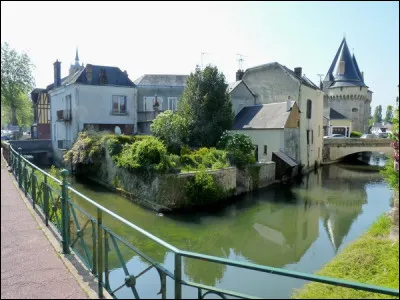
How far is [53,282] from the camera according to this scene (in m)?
3.54

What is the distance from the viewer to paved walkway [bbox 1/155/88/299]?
328 cm

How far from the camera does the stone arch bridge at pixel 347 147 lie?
106ft

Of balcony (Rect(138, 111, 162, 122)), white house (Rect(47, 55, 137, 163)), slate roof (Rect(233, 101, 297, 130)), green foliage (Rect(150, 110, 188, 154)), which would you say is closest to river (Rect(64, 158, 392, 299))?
green foliage (Rect(150, 110, 188, 154))

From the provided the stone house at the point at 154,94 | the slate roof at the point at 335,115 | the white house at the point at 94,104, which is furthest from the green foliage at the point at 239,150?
the slate roof at the point at 335,115

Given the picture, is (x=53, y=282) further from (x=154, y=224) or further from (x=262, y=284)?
(x=154, y=224)

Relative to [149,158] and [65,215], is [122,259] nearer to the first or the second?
[65,215]

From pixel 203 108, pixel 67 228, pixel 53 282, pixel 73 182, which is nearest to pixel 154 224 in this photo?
pixel 67 228

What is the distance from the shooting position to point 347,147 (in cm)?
3312

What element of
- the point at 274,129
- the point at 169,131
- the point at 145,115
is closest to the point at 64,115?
the point at 145,115

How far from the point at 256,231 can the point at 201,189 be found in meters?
3.33

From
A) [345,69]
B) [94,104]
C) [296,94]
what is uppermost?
[345,69]

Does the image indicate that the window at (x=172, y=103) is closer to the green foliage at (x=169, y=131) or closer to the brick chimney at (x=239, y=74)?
the brick chimney at (x=239, y=74)

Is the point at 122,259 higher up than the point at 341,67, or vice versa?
the point at 341,67

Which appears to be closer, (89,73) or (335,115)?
(89,73)
